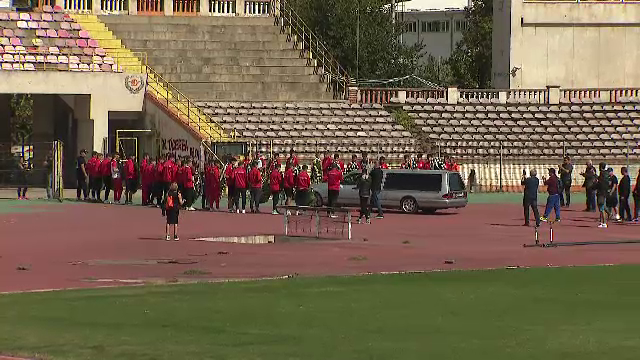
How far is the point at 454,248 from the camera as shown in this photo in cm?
3200

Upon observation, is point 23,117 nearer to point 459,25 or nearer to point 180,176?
point 459,25

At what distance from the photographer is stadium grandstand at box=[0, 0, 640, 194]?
58.3m

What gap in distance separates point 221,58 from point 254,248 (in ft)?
114

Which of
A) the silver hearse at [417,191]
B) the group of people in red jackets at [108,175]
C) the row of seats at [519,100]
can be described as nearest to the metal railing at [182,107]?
the group of people in red jackets at [108,175]

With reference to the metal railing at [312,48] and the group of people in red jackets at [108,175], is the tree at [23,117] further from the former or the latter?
the group of people in red jackets at [108,175]

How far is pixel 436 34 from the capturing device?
113750 millimetres

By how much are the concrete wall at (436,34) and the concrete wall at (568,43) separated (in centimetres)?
4225

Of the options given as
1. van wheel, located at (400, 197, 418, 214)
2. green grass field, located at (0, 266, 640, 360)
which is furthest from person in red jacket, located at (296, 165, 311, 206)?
green grass field, located at (0, 266, 640, 360)

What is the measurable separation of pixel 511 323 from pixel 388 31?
184 feet

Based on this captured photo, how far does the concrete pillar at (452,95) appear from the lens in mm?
66312

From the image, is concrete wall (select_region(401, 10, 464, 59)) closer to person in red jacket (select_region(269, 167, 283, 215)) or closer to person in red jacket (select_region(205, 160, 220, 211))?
person in red jacket (select_region(205, 160, 220, 211))

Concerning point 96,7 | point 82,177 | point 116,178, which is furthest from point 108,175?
point 96,7

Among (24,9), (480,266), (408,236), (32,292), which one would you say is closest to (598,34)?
(24,9)

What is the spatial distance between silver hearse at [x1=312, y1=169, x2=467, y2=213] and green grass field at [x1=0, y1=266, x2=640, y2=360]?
781 inches
